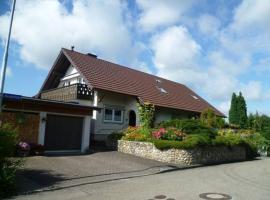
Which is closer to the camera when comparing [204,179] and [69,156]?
[204,179]

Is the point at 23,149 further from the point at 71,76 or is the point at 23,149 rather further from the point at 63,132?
the point at 71,76

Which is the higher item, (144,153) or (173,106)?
(173,106)

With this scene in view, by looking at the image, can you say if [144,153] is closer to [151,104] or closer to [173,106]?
[151,104]

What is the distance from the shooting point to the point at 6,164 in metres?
11.4

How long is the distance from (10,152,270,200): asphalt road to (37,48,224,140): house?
29.1 feet

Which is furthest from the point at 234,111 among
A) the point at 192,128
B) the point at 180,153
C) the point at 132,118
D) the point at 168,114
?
the point at 180,153

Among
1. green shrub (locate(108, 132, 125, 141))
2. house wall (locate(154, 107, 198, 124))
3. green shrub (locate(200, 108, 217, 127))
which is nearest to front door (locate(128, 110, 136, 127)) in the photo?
house wall (locate(154, 107, 198, 124))

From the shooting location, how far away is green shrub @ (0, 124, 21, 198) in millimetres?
10625

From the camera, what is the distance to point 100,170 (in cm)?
1530

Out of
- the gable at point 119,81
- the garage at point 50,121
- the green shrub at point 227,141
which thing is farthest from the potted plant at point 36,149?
the green shrub at point 227,141

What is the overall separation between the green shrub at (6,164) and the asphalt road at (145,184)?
48cm

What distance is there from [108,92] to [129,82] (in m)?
3.69

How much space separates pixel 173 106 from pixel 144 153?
986 cm

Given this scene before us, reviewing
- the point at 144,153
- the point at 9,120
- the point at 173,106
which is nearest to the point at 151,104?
the point at 173,106
